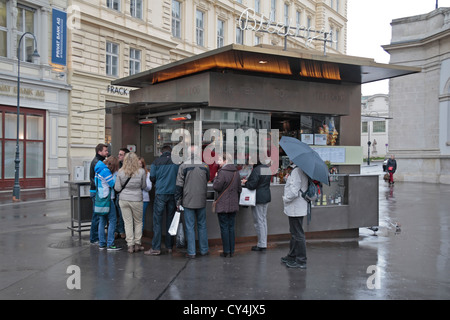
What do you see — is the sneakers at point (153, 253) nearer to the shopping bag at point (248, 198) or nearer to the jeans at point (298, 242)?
the shopping bag at point (248, 198)

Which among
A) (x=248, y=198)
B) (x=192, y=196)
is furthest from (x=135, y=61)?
(x=192, y=196)

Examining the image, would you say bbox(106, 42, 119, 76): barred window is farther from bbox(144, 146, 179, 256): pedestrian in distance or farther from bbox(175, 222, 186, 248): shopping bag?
bbox(175, 222, 186, 248): shopping bag

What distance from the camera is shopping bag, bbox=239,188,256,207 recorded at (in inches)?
314

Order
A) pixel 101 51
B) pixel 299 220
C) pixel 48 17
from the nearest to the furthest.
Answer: pixel 299 220
pixel 48 17
pixel 101 51

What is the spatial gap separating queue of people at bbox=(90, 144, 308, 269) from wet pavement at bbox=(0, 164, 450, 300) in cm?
32

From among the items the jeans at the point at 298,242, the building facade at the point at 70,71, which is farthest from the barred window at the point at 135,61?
the jeans at the point at 298,242

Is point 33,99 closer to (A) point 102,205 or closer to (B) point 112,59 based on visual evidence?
(B) point 112,59

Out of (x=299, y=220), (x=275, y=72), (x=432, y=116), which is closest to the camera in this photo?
(x=299, y=220)

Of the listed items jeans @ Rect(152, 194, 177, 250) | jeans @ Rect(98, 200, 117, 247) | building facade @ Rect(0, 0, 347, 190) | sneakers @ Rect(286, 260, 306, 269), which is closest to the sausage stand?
jeans @ Rect(152, 194, 177, 250)

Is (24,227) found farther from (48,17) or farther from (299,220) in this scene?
(48,17)

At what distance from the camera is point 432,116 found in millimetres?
29062

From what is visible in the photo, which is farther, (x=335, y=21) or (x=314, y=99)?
(x=335, y=21)
